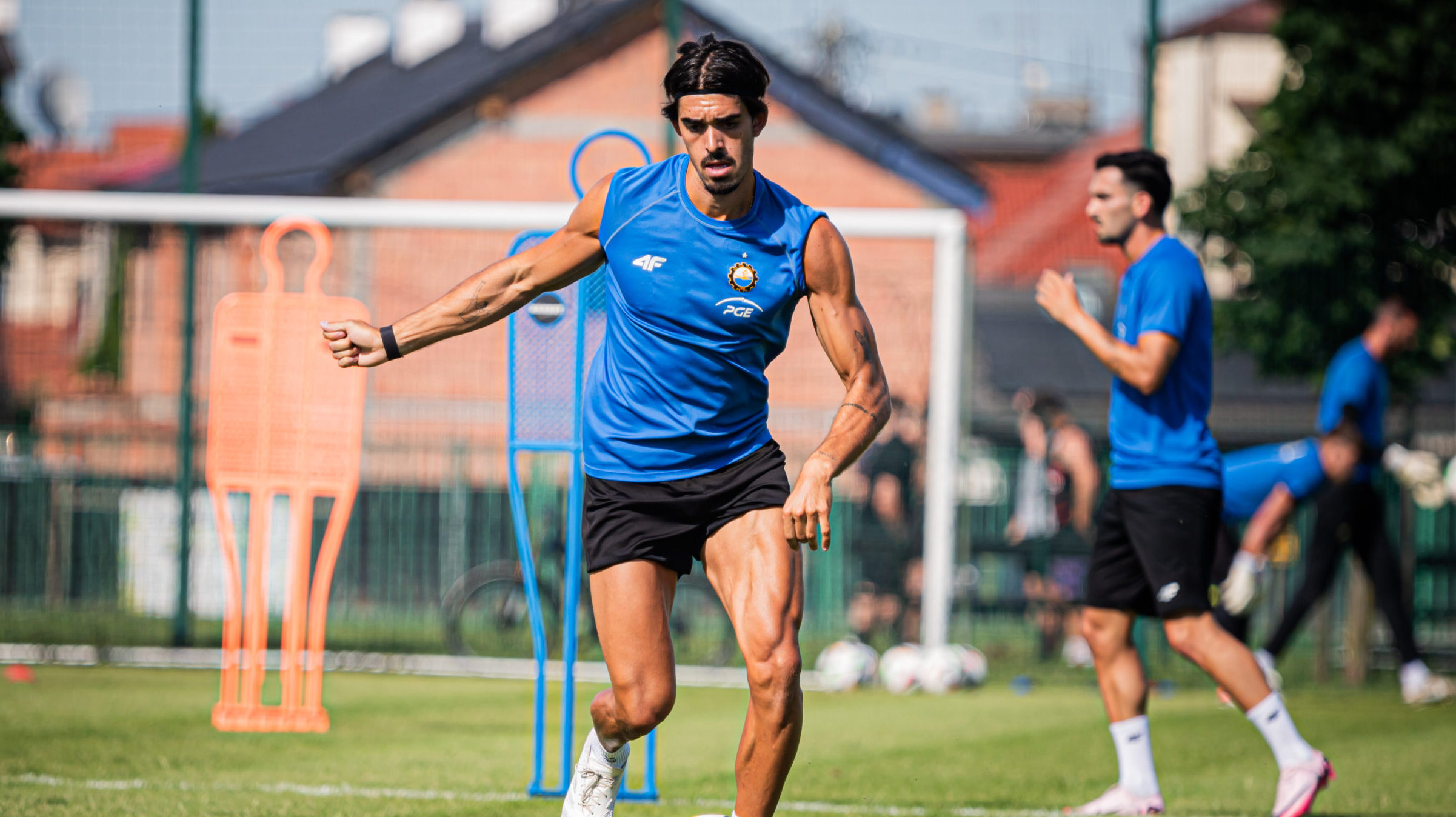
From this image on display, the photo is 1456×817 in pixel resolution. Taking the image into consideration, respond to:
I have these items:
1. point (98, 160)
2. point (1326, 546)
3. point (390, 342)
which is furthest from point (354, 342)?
point (98, 160)

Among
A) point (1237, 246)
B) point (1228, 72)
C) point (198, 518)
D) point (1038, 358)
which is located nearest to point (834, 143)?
point (1237, 246)

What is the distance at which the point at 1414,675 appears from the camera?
31.6ft

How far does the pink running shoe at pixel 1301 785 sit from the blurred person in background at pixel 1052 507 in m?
5.71

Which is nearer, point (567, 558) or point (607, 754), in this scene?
point (607, 754)

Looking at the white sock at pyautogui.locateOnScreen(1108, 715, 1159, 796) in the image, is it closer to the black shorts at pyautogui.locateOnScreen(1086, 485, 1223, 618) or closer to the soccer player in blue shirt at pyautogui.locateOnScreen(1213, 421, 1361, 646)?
the black shorts at pyautogui.locateOnScreen(1086, 485, 1223, 618)

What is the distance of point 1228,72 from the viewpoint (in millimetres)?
33312

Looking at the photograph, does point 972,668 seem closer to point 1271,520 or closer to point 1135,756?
point 1271,520

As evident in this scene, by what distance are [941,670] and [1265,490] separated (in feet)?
8.23

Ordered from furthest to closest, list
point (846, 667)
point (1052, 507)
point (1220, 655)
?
point (1052, 507) < point (846, 667) < point (1220, 655)

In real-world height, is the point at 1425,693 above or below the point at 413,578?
below

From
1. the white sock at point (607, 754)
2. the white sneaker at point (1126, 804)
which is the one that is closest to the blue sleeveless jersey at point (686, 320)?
the white sock at point (607, 754)

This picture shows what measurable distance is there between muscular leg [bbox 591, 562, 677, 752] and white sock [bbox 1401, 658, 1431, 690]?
22.3 feet

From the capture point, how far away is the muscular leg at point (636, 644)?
4.38m

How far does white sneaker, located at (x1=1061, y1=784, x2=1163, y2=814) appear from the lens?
224 inches
